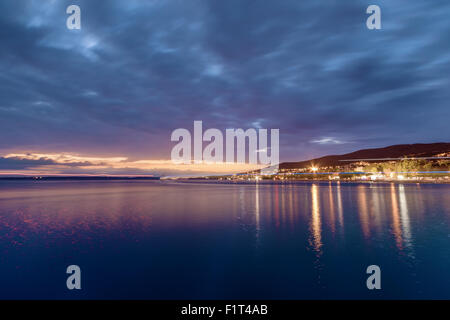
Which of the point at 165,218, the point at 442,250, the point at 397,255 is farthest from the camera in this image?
the point at 165,218

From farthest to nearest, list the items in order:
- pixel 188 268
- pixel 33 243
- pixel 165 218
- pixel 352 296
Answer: pixel 165 218 → pixel 33 243 → pixel 188 268 → pixel 352 296

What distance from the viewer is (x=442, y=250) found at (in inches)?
800
